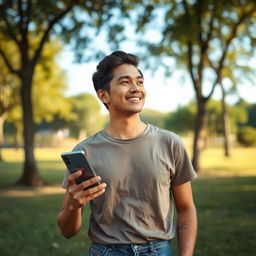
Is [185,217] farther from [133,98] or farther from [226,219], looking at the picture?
[226,219]

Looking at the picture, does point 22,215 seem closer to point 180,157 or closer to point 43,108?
point 180,157

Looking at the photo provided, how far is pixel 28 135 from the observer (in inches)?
615

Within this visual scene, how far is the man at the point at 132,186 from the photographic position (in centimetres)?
229

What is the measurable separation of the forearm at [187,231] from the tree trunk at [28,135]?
13.5 metres

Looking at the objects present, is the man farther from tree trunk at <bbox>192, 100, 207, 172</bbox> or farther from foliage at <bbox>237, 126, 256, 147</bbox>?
foliage at <bbox>237, 126, 256, 147</bbox>

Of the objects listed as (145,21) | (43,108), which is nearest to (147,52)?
(145,21)

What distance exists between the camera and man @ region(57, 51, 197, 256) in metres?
2.29

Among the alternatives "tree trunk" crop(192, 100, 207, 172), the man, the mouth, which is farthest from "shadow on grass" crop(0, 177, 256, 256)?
"tree trunk" crop(192, 100, 207, 172)

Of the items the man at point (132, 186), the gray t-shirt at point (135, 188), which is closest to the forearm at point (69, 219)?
the man at point (132, 186)

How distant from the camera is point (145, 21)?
17062 mm

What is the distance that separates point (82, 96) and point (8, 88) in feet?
245

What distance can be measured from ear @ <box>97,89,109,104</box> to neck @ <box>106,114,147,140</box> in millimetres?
171

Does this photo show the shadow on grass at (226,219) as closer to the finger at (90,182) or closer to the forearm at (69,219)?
the forearm at (69,219)

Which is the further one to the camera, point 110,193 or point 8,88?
point 8,88
